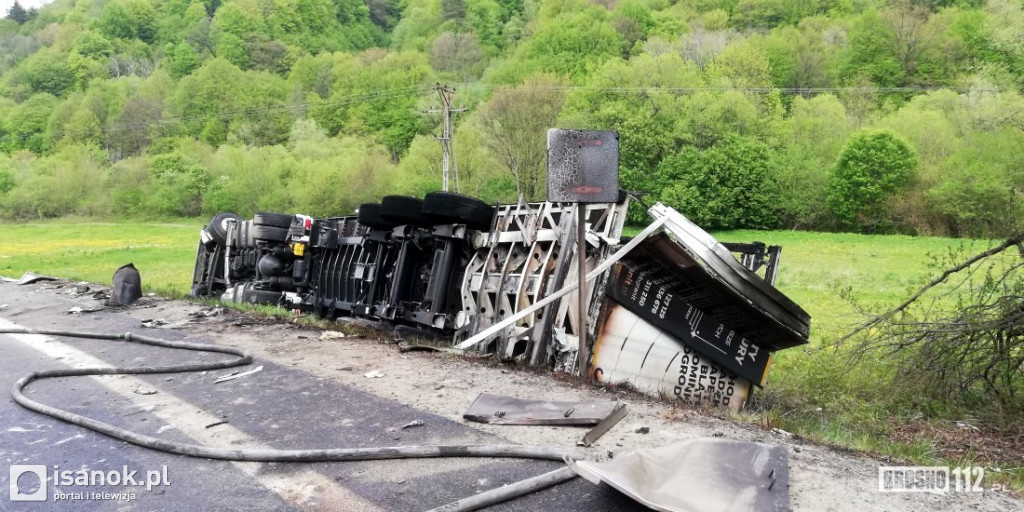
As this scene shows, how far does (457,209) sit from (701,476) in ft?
18.2

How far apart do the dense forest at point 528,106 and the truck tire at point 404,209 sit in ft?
20.9

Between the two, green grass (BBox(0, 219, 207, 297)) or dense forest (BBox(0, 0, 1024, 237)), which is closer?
green grass (BBox(0, 219, 207, 297))

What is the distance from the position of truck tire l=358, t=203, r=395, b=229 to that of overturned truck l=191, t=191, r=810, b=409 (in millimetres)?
23

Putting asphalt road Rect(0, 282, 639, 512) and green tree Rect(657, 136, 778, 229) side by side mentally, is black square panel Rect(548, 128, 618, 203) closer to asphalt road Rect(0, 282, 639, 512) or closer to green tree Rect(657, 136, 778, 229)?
asphalt road Rect(0, 282, 639, 512)

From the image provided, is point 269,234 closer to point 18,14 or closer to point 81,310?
point 81,310

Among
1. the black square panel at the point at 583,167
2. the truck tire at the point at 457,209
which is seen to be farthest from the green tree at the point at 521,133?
the black square panel at the point at 583,167

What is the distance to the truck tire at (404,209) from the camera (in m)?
8.78

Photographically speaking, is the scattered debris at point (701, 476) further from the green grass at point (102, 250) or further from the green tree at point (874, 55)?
the green tree at point (874, 55)

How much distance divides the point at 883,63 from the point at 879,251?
158ft

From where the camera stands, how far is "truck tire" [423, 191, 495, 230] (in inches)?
323

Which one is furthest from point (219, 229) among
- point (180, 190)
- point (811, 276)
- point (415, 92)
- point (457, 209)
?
point (415, 92)

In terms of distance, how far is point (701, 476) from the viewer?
10.2 feet

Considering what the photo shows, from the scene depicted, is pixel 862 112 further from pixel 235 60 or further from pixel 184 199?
pixel 235 60

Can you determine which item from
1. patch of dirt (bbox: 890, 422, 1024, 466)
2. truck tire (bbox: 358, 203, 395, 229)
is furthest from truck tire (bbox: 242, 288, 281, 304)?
patch of dirt (bbox: 890, 422, 1024, 466)
